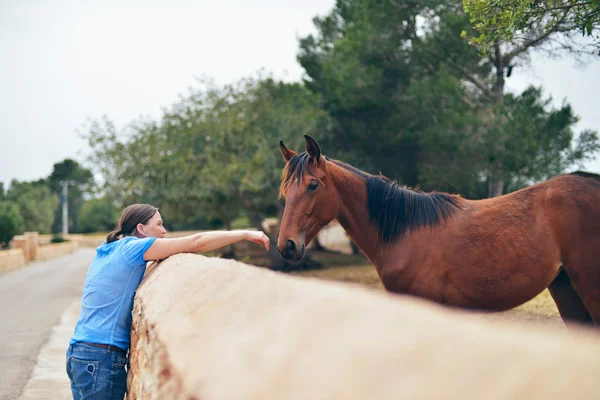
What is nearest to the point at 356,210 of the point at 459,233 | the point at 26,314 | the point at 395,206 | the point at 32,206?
the point at 395,206

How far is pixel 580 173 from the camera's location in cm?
477

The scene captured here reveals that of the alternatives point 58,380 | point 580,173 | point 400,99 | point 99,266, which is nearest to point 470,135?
point 400,99

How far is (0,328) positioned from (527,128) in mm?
13219

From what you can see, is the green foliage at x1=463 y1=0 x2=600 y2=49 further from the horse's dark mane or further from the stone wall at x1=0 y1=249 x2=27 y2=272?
the stone wall at x1=0 y1=249 x2=27 y2=272

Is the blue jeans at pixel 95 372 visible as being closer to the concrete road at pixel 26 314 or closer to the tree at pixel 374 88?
the concrete road at pixel 26 314

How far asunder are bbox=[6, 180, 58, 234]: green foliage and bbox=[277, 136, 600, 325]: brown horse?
58.0 m

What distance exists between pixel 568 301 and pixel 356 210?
224 centimetres

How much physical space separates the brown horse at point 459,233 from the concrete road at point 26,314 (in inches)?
171

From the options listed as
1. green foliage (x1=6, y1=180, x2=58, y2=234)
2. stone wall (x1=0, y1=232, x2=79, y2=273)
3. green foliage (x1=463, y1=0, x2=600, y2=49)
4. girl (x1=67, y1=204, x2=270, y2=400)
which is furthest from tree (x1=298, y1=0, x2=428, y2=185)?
green foliage (x1=6, y1=180, x2=58, y2=234)

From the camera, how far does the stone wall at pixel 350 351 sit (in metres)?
0.86

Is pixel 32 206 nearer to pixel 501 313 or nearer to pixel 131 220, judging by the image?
pixel 501 313

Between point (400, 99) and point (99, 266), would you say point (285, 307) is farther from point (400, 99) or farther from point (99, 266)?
point (400, 99)

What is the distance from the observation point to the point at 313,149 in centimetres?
462

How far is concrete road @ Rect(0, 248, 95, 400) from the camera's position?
23.1 feet
